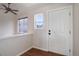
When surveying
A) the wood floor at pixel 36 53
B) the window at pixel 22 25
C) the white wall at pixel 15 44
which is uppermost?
the window at pixel 22 25

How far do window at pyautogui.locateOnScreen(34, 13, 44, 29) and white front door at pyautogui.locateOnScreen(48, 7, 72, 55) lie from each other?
4.9 inches

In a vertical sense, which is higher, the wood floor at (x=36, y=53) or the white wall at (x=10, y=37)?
the white wall at (x=10, y=37)

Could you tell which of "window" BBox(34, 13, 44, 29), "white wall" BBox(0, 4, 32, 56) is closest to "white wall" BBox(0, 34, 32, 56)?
"white wall" BBox(0, 4, 32, 56)

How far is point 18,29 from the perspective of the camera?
1.36 meters

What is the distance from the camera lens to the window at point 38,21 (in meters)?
1.36

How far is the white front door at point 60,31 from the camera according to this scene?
1.27 m

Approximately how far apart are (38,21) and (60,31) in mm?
373

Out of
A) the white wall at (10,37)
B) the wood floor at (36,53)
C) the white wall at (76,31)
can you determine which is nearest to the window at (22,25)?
the white wall at (10,37)

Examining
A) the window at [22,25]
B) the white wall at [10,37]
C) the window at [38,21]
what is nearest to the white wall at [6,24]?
the white wall at [10,37]

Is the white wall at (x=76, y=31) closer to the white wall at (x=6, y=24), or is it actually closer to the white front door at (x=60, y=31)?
the white front door at (x=60, y=31)

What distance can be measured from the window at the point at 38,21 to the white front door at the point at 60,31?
124 millimetres

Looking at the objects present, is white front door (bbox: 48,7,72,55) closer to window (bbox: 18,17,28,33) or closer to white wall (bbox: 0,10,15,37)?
window (bbox: 18,17,28,33)

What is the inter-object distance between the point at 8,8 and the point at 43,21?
1.79ft

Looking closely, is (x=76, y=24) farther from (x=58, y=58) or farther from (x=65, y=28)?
(x=58, y=58)
